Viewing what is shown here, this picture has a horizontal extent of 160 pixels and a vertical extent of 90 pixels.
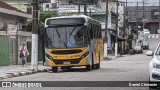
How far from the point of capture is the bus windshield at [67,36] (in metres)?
28.4

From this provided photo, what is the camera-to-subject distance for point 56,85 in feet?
60.8

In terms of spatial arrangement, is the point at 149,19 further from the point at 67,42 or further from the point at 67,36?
the point at 67,42

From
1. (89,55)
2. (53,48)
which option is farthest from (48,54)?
(89,55)

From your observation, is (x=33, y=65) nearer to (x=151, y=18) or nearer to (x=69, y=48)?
(x=69, y=48)

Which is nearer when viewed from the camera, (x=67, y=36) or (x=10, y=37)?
(x=67, y=36)

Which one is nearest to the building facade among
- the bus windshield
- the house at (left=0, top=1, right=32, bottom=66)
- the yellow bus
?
the house at (left=0, top=1, right=32, bottom=66)

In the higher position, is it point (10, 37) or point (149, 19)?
point (10, 37)

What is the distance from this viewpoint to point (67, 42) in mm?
28344

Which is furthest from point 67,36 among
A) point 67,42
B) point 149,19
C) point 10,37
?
point 149,19

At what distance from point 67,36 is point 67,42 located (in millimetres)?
378

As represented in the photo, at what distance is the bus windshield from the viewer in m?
28.4

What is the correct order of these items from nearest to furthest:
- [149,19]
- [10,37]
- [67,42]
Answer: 1. [67,42]
2. [10,37]
3. [149,19]

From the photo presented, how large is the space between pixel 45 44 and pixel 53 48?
2.21 ft

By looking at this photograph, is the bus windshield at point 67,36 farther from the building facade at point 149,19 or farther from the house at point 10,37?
the building facade at point 149,19
